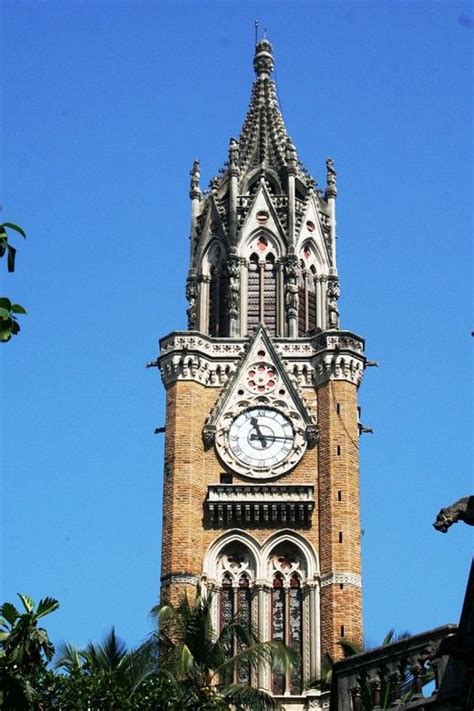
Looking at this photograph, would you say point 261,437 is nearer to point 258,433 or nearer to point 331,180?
point 258,433

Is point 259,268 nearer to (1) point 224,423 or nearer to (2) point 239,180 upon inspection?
(2) point 239,180

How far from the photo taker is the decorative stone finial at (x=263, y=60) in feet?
220

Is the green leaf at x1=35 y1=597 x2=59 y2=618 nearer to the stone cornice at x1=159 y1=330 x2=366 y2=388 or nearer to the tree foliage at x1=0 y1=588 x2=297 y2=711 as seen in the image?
the tree foliage at x1=0 y1=588 x2=297 y2=711

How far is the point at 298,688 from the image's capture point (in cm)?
5016

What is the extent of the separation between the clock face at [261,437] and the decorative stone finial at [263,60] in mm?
17700

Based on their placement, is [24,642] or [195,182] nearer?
[24,642]

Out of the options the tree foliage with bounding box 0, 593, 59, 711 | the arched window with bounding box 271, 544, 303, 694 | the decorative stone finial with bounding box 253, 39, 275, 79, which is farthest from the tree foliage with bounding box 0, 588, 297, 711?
the decorative stone finial with bounding box 253, 39, 275, 79

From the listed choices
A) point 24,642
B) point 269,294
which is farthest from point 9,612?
point 269,294

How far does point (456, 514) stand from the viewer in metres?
19.6

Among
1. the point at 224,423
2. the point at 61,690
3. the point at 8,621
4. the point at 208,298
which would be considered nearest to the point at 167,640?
the point at 61,690

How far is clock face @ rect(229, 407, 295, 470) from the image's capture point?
53.4 metres

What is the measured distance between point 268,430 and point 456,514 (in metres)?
34.6

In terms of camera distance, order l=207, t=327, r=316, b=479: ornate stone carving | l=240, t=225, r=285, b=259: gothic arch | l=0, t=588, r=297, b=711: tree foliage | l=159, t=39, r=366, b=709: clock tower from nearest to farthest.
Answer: l=0, t=588, r=297, b=711: tree foliage < l=159, t=39, r=366, b=709: clock tower < l=207, t=327, r=316, b=479: ornate stone carving < l=240, t=225, r=285, b=259: gothic arch

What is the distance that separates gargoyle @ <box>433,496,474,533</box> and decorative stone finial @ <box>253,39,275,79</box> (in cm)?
4878
